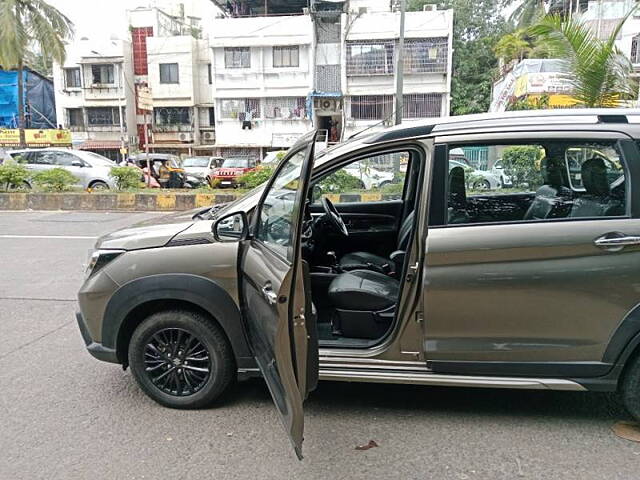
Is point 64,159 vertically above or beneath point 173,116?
beneath

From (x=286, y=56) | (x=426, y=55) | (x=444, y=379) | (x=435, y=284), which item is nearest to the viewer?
(x=435, y=284)

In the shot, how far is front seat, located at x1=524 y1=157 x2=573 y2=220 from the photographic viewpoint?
9.81ft

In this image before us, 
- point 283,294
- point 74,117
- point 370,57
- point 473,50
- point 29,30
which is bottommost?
point 283,294

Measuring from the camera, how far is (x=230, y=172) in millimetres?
20625

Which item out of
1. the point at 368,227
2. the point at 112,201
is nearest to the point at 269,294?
the point at 368,227

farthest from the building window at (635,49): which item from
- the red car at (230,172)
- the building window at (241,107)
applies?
the building window at (241,107)

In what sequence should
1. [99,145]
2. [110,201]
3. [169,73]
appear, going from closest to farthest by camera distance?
[110,201]
[169,73]
[99,145]

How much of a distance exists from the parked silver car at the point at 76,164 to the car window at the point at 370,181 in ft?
38.0

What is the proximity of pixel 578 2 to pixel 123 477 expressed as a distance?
32.1 m

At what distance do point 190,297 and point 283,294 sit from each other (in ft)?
3.31

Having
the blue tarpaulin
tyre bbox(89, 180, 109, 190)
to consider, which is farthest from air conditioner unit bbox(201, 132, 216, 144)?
tyre bbox(89, 180, 109, 190)

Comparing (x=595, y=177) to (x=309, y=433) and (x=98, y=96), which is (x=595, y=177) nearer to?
(x=309, y=433)

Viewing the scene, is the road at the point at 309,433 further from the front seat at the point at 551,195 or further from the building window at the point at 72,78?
the building window at the point at 72,78

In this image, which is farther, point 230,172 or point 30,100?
point 30,100
